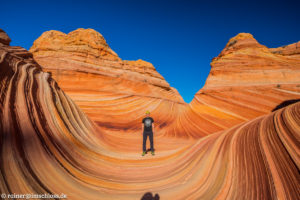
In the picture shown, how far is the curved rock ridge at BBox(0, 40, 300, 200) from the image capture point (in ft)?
6.06

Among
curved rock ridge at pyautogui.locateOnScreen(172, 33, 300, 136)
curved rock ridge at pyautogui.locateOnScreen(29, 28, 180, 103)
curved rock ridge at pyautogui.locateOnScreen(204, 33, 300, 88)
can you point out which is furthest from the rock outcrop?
curved rock ridge at pyautogui.locateOnScreen(204, 33, 300, 88)

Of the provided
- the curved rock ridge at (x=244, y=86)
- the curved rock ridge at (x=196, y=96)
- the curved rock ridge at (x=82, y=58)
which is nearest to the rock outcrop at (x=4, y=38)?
the curved rock ridge at (x=196, y=96)

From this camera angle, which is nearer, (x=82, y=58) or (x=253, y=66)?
(x=253, y=66)

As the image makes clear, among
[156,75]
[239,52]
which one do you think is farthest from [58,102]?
[156,75]

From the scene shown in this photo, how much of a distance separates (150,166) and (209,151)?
4.86 feet

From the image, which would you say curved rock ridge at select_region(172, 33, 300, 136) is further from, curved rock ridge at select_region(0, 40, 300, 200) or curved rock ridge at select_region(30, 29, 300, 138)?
curved rock ridge at select_region(0, 40, 300, 200)

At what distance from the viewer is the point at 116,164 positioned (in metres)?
3.62

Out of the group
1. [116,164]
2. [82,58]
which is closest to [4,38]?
[116,164]

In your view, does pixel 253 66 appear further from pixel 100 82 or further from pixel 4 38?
pixel 4 38

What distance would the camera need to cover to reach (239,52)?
32.8ft

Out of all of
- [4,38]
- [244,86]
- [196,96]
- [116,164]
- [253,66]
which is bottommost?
[116,164]

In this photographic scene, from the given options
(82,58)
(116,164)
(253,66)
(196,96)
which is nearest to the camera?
(116,164)

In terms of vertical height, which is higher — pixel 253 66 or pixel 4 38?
pixel 4 38

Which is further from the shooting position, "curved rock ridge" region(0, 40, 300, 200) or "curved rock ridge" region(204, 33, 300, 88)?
"curved rock ridge" region(204, 33, 300, 88)
